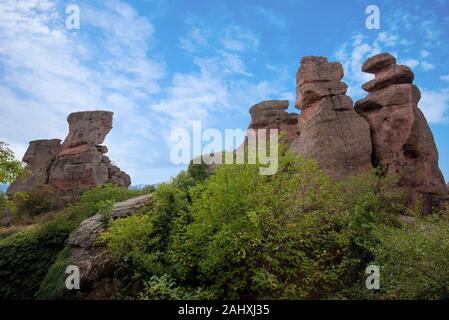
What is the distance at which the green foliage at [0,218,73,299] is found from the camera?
695 inches

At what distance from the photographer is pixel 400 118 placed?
23828mm

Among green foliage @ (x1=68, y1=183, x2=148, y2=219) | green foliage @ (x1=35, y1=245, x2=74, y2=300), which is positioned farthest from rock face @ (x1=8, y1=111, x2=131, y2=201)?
green foliage @ (x1=35, y1=245, x2=74, y2=300)

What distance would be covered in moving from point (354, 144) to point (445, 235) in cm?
1492

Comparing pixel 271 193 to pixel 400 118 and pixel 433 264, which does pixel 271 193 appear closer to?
pixel 433 264

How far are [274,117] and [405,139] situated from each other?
1214 centimetres

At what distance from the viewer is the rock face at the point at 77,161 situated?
138 feet

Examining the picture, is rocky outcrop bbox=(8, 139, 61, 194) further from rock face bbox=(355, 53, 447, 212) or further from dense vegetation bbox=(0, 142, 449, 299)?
rock face bbox=(355, 53, 447, 212)

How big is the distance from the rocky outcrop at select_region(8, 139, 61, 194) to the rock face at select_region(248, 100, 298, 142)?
30.0 meters

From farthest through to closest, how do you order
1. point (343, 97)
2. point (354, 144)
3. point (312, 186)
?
point (343, 97), point (354, 144), point (312, 186)

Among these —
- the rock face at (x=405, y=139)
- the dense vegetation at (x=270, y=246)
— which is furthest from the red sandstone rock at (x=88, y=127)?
the rock face at (x=405, y=139)

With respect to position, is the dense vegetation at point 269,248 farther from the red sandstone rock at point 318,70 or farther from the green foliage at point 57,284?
the red sandstone rock at point 318,70

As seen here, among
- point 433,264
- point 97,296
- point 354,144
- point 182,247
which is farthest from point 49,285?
point 354,144

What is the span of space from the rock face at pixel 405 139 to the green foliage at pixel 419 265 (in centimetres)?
1354

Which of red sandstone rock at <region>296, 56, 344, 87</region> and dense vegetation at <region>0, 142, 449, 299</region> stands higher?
red sandstone rock at <region>296, 56, 344, 87</region>
